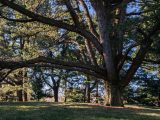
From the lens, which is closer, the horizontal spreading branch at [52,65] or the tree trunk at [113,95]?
the horizontal spreading branch at [52,65]

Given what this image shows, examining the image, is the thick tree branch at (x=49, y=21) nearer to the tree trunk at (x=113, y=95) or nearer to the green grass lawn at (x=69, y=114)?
the tree trunk at (x=113, y=95)

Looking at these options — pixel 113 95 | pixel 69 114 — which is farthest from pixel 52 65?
pixel 69 114

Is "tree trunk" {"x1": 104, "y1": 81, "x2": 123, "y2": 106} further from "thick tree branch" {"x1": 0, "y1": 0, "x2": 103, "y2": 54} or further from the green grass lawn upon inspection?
the green grass lawn

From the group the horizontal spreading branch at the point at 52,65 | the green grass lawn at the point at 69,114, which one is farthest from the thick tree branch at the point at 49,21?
the green grass lawn at the point at 69,114

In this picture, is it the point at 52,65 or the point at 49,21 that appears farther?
the point at 52,65

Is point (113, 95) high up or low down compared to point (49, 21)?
down

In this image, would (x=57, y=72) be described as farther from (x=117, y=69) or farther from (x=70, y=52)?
(x=117, y=69)

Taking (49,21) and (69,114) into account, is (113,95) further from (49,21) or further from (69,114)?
(69,114)

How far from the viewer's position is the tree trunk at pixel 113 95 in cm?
2158

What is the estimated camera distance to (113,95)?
71.1 ft

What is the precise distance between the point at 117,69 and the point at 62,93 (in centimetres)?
3084

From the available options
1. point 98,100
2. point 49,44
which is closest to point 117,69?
point 49,44

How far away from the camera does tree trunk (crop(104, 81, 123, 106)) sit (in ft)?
70.8

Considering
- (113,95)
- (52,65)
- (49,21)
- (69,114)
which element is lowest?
(69,114)
